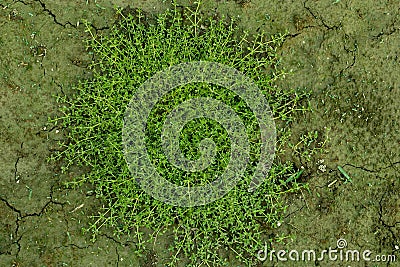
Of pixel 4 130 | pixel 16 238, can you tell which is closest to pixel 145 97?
pixel 4 130

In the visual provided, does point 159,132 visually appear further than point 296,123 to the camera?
No

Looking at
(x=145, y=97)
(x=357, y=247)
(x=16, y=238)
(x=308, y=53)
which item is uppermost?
(x=308, y=53)

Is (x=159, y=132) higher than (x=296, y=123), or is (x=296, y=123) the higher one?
(x=296, y=123)

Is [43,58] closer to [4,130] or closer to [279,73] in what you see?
[4,130]
